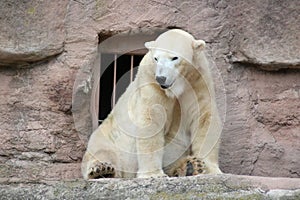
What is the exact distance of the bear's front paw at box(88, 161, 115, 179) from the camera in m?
4.20

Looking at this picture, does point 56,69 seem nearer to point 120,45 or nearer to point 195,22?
point 120,45

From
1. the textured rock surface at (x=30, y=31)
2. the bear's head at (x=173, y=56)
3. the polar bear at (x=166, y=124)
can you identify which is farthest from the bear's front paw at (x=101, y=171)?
the textured rock surface at (x=30, y=31)

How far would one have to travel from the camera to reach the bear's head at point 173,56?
4.16 metres

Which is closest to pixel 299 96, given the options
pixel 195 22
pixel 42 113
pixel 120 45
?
pixel 195 22

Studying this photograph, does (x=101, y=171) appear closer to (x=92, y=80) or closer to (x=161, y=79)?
(x=161, y=79)

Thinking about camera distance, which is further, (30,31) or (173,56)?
(30,31)

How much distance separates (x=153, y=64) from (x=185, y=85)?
0.58ft

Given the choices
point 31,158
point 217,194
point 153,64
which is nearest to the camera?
point 217,194

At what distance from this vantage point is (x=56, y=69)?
15.6ft

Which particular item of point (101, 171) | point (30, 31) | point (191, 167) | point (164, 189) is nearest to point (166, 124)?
point (191, 167)

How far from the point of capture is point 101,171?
4207 mm

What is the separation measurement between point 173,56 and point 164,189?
2.20 feet

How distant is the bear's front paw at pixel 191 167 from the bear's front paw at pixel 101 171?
31cm

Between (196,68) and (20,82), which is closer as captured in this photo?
(196,68)
